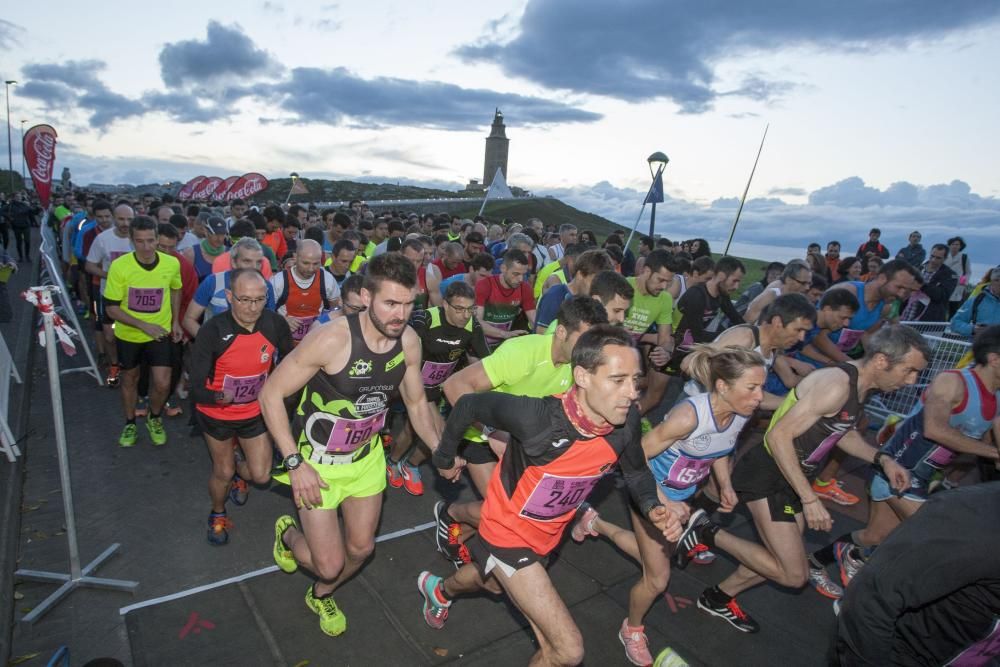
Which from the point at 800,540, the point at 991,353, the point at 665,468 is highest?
the point at 991,353

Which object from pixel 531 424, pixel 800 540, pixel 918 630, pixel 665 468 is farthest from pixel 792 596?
pixel 531 424

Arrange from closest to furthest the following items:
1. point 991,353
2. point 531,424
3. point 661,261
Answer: point 531,424 < point 991,353 < point 661,261

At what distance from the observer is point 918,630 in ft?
6.16

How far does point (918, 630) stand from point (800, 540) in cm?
191

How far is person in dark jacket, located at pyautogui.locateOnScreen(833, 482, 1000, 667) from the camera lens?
5.64ft

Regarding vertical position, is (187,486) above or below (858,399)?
below

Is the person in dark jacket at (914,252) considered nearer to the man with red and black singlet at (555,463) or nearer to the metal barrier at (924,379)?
the metal barrier at (924,379)

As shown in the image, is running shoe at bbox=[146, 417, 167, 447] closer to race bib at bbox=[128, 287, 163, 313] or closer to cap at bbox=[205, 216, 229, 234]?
race bib at bbox=[128, 287, 163, 313]

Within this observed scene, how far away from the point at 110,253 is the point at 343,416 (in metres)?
6.04

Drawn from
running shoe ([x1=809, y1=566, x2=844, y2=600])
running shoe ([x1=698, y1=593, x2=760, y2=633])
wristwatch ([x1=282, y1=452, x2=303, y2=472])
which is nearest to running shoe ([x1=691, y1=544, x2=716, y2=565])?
running shoe ([x1=698, y1=593, x2=760, y2=633])

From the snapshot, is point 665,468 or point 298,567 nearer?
point 665,468

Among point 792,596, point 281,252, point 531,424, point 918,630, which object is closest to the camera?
point 918,630

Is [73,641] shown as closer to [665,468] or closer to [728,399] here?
[665,468]

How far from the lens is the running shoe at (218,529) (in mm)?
4340
